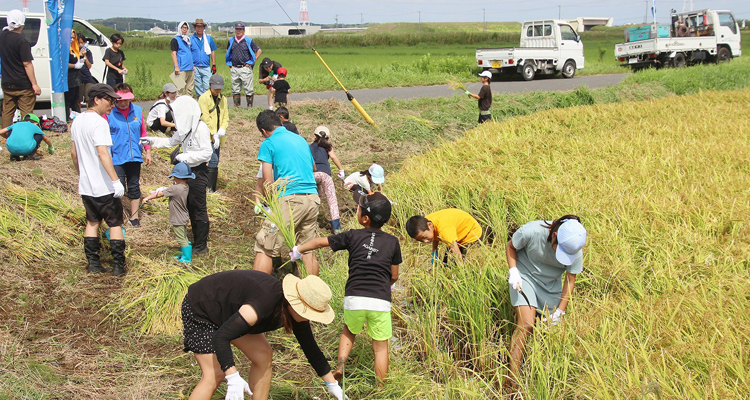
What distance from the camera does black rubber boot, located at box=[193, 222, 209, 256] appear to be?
19.3 feet

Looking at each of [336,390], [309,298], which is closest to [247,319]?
[309,298]

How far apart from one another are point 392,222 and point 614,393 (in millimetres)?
3760

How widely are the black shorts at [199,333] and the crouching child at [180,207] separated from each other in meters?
2.40

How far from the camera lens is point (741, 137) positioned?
805 cm

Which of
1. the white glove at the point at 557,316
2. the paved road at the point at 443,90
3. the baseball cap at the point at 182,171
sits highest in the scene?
the paved road at the point at 443,90

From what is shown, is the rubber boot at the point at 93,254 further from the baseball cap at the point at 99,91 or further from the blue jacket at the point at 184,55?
the blue jacket at the point at 184,55

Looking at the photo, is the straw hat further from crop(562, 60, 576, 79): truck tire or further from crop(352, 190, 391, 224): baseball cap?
crop(562, 60, 576, 79): truck tire

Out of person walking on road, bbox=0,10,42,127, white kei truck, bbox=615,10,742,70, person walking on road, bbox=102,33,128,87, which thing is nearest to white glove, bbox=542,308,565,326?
person walking on road, bbox=0,10,42,127

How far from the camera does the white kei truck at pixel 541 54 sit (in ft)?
67.2

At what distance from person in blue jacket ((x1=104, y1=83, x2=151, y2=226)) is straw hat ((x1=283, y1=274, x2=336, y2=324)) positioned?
3.71m

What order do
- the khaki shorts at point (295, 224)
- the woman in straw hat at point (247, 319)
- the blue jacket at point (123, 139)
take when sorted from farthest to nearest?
the blue jacket at point (123, 139) → the khaki shorts at point (295, 224) → the woman in straw hat at point (247, 319)

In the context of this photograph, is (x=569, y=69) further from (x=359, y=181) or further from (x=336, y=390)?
(x=336, y=390)

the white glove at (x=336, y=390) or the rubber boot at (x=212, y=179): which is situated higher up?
the rubber boot at (x=212, y=179)

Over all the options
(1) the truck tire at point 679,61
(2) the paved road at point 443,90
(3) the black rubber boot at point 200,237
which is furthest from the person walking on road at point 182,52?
(1) the truck tire at point 679,61
